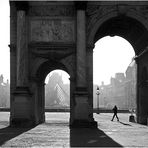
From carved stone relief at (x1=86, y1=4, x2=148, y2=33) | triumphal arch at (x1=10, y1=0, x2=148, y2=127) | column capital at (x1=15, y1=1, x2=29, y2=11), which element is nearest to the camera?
triumphal arch at (x1=10, y1=0, x2=148, y2=127)

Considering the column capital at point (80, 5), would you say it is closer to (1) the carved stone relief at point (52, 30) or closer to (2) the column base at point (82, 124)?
(1) the carved stone relief at point (52, 30)

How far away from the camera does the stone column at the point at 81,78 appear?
27.5 metres

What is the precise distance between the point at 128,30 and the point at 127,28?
443 millimetres

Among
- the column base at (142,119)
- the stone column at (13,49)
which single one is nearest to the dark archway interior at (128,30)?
the column base at (142,119)

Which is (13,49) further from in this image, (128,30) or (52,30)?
(128,30)

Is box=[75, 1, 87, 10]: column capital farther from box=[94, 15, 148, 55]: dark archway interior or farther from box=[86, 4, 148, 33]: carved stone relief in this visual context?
box=[94, 15, 148, 55]: dark archway interior

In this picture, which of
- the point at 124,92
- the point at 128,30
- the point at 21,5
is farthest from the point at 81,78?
the point at 124,92

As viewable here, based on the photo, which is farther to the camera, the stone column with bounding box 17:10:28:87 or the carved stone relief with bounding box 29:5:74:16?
the carved stone relief with bounding box 29:5:74:16

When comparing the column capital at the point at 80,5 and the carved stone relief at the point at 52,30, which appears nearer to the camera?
the column capital at the point at 80,5

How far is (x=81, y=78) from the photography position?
2805 centimetres

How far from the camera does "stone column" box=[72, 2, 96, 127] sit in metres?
27.5

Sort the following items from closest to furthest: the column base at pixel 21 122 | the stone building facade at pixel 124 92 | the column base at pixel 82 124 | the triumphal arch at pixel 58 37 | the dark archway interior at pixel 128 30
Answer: the column base at pixel 82 124
the column base at pixel 21 122
the triumphal arch at pixel 58 37
the dark archway interior at pixel 128 30
the stone building facade at pixel 124 92

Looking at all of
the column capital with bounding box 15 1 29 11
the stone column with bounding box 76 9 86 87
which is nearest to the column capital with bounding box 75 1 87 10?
the stone column with bounding box 76 9 86 87

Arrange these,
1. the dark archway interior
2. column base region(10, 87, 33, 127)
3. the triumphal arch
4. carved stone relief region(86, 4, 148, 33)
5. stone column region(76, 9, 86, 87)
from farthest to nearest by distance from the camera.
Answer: the dark archway interior < carved stone relief region(86, 4, 148, 33) < the triumphal arch < stone column region(76, 9, 86, 87) < column base region(10, 87, 33, 127)
